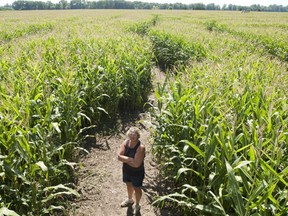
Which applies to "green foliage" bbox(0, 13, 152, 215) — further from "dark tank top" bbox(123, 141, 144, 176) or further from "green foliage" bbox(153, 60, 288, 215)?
"green foliage" bbox(153, 60, 288, 215)

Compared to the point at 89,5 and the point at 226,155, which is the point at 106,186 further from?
the point at 89,5

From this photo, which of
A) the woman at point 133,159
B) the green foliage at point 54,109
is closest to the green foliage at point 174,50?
the green foliage at point 54,109

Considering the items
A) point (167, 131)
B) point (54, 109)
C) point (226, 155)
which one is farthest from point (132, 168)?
point (54, 109)

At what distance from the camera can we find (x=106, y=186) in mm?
4301

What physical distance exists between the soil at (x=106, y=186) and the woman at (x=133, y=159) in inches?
13.9

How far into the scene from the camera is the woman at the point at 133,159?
133 inches

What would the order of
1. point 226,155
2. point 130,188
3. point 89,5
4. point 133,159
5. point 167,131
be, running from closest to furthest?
point 226,155 → point 133,159 → point 130,188 → point 167,131 → point 89,5

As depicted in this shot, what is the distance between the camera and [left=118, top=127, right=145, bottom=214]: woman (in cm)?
338

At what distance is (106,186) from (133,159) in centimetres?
123

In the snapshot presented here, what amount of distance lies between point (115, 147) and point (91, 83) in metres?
1.63

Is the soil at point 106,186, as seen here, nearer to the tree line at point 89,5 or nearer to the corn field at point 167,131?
the corn field at point 167,131

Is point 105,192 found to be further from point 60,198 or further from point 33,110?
point 33,110

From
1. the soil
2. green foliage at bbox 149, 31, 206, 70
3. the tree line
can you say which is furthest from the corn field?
the tree line

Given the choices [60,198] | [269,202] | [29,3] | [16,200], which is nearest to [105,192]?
[60,198]
